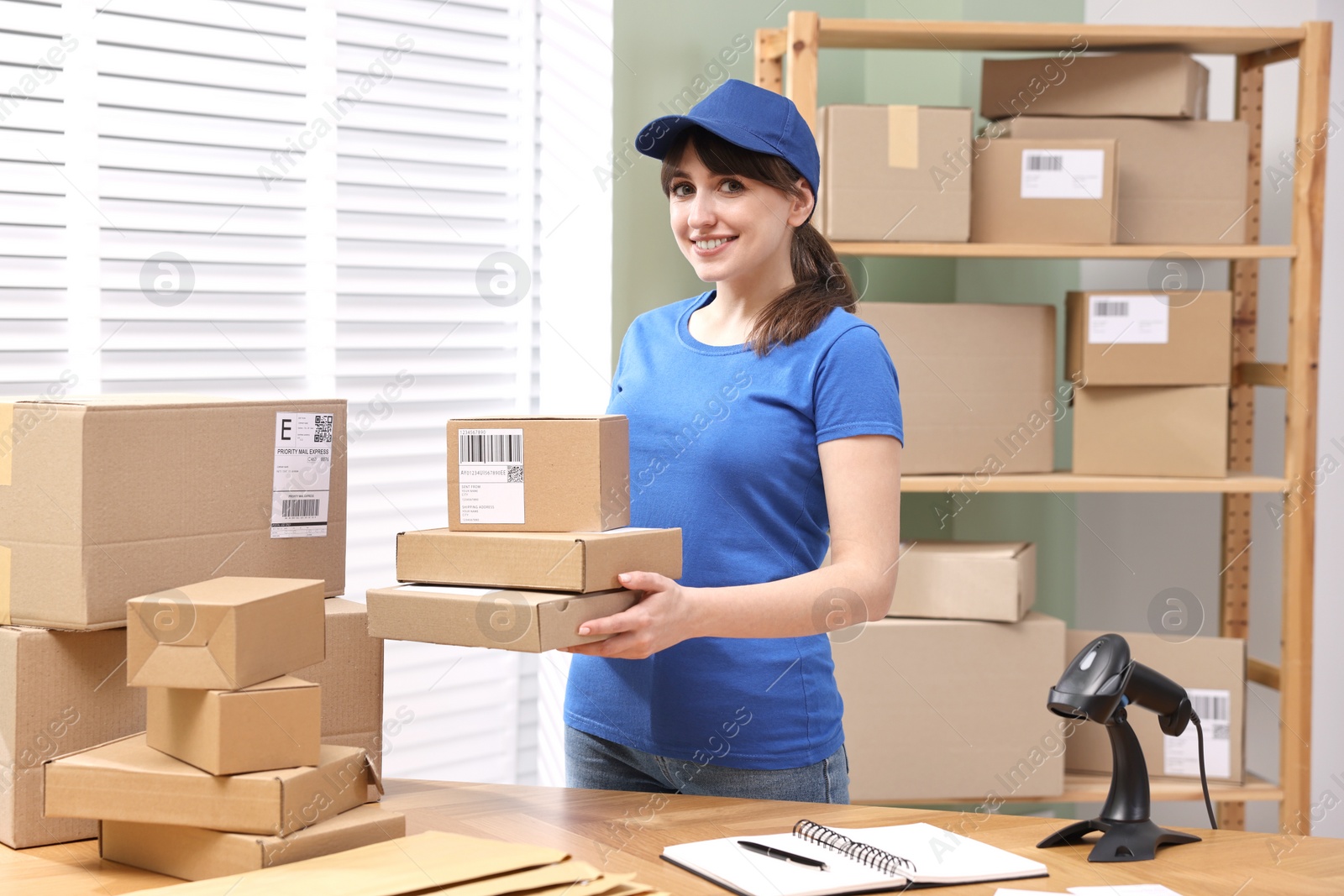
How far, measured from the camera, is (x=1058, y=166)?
2.22m

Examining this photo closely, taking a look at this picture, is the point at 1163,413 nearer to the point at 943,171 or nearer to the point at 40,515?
the point at 943,171

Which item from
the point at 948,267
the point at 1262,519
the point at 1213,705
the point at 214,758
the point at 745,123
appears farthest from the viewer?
the point at 948,267

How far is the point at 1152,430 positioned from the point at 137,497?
1875 mm

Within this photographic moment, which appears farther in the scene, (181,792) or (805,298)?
(805,298)

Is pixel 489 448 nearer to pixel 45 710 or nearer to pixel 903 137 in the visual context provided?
pixel 45 710

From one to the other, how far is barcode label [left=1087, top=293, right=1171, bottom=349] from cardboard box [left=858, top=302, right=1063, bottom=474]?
0.28 ft

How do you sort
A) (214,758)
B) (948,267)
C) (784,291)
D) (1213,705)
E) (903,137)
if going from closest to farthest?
1. (214,758)
2. (784,291)
3. (903,137)
4. (1213,705)
5. (948,267)

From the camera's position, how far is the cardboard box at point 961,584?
7.22 feet

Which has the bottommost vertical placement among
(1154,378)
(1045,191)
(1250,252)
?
(1154,378)

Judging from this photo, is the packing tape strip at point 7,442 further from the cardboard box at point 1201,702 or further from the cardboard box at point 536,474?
the cardboard box at point 1201,702

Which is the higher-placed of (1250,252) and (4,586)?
(1250,252)

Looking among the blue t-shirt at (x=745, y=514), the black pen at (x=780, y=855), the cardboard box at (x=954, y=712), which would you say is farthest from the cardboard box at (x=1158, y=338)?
the black pen at (x=780, y=855)

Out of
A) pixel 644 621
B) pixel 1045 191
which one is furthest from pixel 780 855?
pixel 1045 191

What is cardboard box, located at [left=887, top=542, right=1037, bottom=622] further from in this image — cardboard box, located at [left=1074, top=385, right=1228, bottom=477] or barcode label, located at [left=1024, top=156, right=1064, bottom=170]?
barcode label, located at [left=1024, top=156, right=1064, bottom=170]
